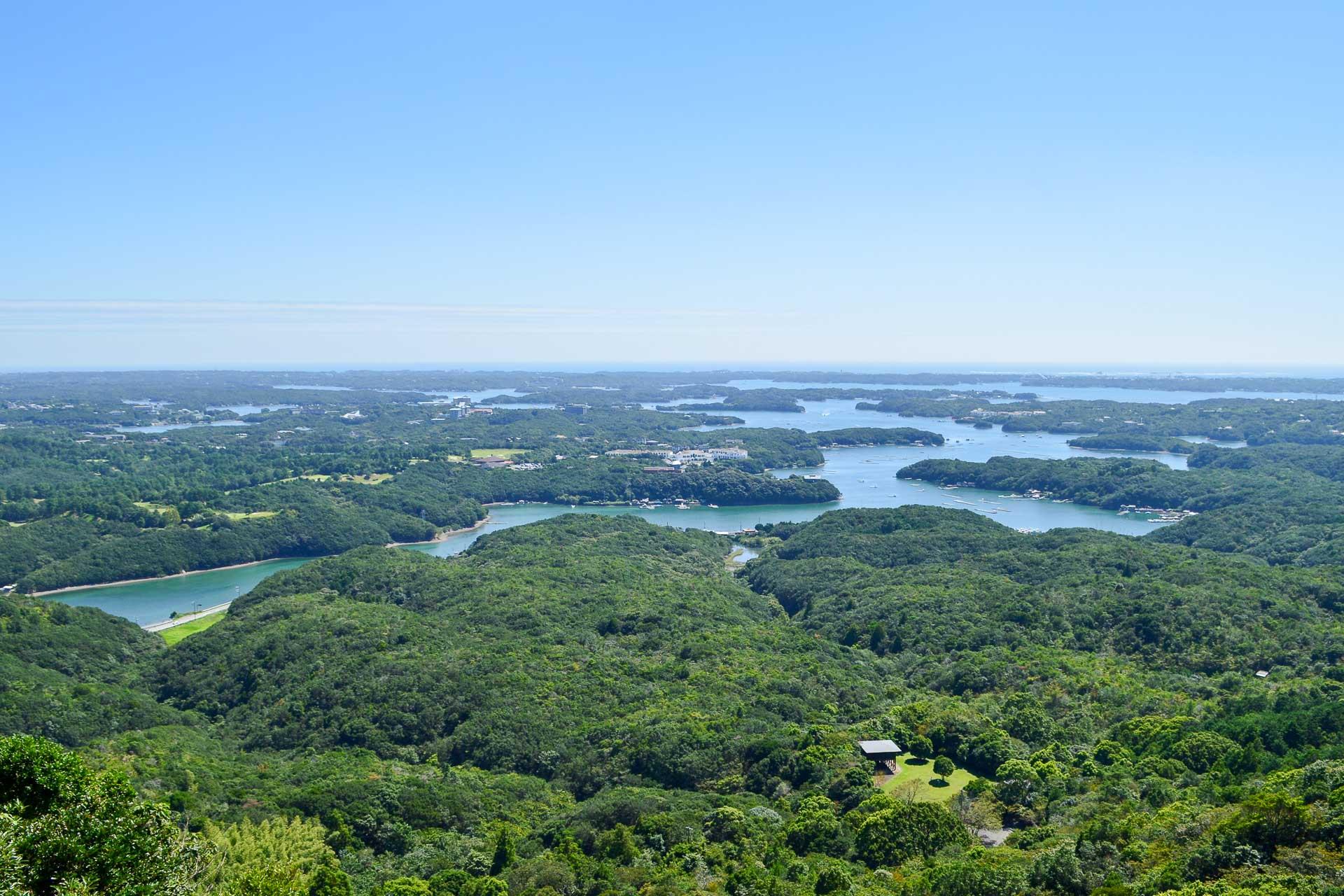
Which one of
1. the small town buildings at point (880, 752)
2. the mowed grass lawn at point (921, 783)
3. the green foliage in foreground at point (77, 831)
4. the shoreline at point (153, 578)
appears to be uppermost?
→ the green foliage in foreground at point (77, 831)

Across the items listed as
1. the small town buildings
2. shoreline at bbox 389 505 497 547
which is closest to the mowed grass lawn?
the small town buildings

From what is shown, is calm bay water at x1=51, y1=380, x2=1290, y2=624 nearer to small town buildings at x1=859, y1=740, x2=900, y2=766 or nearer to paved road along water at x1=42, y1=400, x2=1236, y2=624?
paved road along water at x1=42, y1=400, x2=1236, y2=624

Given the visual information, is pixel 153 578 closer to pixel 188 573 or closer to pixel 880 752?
pixel 188 573

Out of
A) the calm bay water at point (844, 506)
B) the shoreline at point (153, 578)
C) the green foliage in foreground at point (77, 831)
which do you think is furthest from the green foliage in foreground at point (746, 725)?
the shoreline at point (153, 578)

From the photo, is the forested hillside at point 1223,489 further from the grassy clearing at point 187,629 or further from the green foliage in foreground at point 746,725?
the grassy clearing at point 187,629

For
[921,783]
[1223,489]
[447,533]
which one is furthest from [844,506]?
[921,783]

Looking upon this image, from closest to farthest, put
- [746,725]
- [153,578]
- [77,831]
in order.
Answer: [77,831] < [746,725] < [153,578]
